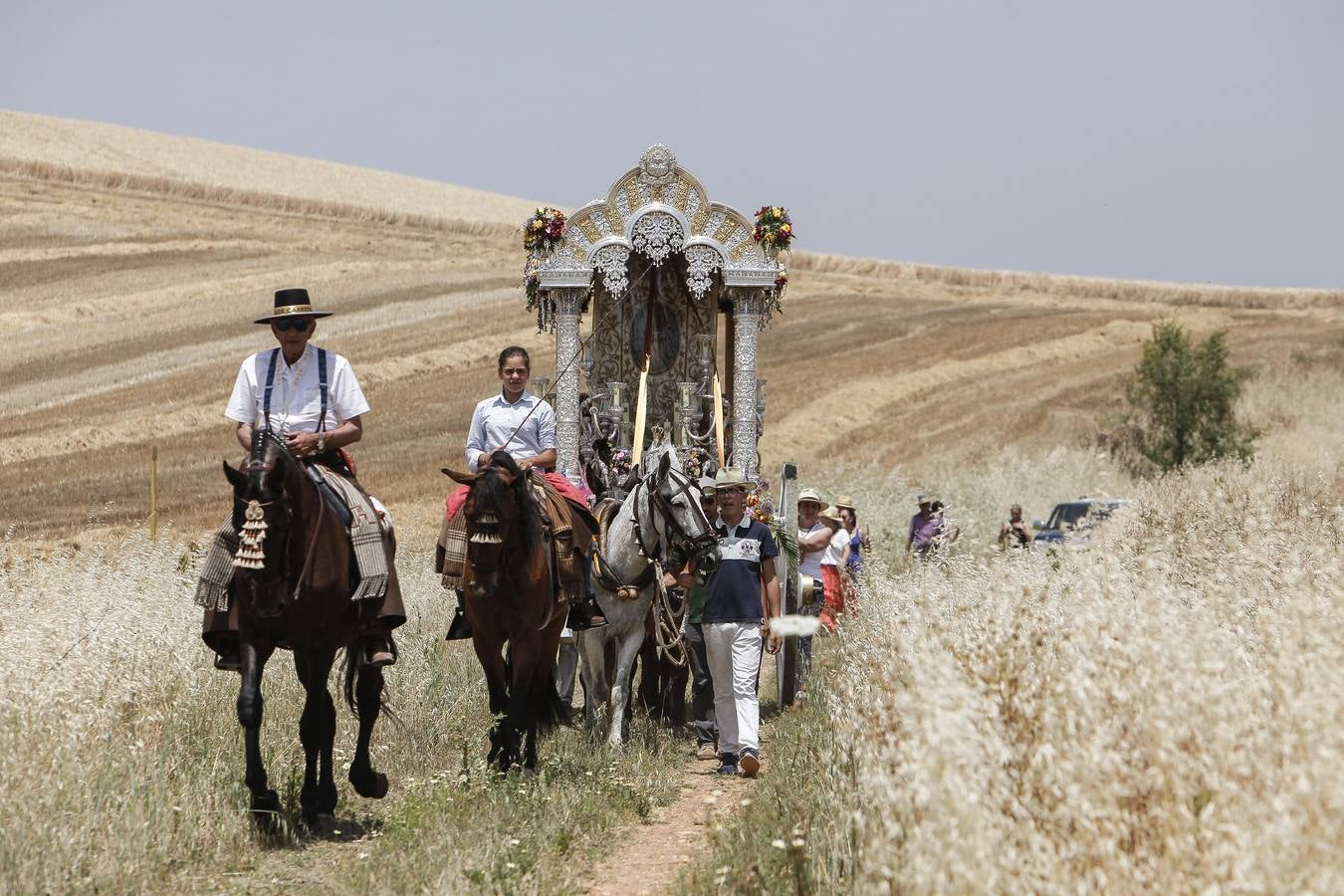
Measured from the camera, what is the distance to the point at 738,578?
34.9ft

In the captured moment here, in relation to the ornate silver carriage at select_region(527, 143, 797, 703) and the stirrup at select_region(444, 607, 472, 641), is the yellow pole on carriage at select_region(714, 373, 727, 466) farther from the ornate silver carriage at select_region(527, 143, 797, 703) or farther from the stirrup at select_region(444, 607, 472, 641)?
the stirrup at select_region(444, 607, 472, 641)

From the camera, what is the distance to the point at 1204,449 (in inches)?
1267

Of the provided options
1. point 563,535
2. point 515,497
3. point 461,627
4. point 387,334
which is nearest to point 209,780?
point 515,497

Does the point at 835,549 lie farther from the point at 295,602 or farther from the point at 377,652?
the point at 295,602

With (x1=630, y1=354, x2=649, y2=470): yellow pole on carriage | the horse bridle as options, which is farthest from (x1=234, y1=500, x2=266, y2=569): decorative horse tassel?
(x1=630, y1=354, x2=649, y2=470): yellow pole on carriage

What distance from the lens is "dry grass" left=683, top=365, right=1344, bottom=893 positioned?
14.3 feet

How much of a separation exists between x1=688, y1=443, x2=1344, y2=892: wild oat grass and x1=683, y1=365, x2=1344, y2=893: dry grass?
0.01 metres

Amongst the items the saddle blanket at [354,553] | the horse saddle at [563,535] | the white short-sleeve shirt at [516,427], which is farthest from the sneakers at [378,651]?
the white short-sleeve shirt at [516,427]

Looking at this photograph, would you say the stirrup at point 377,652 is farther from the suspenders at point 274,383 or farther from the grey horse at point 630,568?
the grey horse at point 630,568

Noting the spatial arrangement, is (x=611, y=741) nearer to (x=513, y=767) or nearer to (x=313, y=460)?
(x=513, y=767)

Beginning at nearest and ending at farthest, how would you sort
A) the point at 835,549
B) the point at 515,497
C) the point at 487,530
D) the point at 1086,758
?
1. the point at 1086,758
2. the point at 487,530
3. the point at 515,497
4. the point at 835,549

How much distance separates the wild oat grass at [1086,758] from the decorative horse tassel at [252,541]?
258 cm

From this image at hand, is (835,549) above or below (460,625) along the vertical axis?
below

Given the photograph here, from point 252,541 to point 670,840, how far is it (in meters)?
2.73
